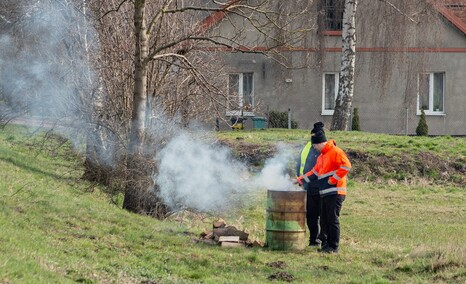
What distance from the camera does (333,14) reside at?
3712 cm

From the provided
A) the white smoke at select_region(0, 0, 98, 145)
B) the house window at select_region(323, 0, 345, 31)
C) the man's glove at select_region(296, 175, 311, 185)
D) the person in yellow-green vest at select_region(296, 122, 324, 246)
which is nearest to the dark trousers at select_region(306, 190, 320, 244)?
the person in yellow-green vest at select_region(296, 122, 324, 246)

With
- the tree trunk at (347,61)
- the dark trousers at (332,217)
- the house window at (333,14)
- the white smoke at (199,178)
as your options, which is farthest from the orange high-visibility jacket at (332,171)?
the house window at (333,14)

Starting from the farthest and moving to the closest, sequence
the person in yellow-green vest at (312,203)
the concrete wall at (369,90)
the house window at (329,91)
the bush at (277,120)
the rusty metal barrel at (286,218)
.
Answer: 1. the house window at (329,91)
2. the concrete wall at (369,90)
3. the bush at (277,120)
4. the person in yellow-green vest at (312,203)
5. the rusty metal barrel at (286,218)

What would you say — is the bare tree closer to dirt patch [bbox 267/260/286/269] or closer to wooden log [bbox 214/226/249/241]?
wooden log [bbox 214/226/249/241]

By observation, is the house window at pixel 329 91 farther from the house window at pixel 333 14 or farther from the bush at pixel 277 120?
the bush at pixel 277 120

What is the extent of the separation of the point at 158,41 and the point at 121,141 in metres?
2.51

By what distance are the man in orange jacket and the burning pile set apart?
43.8 inches

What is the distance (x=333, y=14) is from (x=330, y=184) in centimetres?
2495

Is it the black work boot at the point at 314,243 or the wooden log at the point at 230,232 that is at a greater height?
the wooden log at the point at 230,232

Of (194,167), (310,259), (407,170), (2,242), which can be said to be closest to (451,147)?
(407,170)

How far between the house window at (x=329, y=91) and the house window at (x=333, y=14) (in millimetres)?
2134

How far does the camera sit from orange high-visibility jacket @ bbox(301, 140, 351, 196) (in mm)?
13109

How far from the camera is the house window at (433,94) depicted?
3766cm

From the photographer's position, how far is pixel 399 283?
35.6 feet
